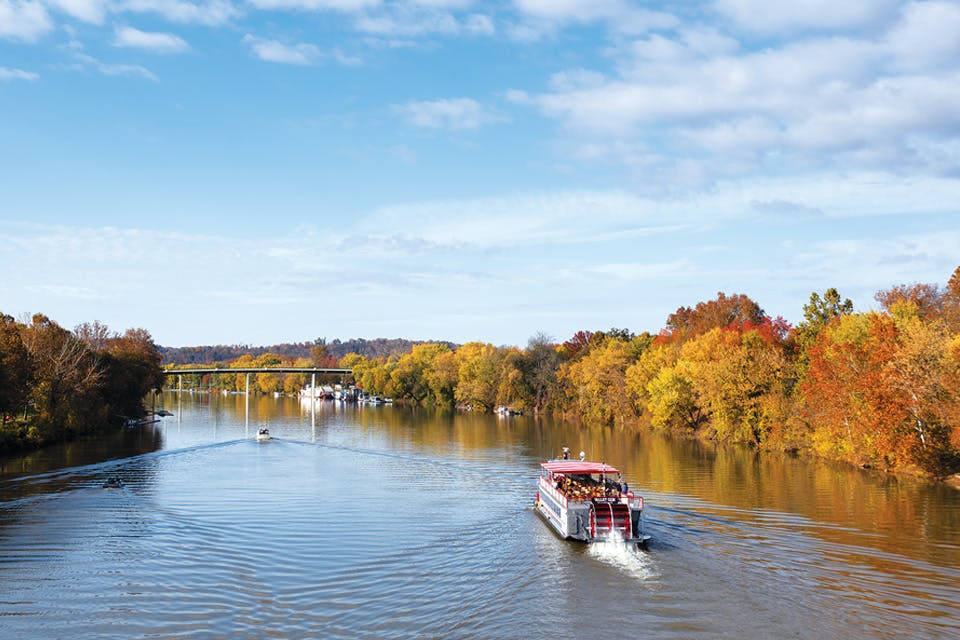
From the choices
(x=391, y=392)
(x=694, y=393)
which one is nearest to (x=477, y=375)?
(x=391, y=392)

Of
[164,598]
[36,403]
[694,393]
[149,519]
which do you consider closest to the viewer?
[164,598]

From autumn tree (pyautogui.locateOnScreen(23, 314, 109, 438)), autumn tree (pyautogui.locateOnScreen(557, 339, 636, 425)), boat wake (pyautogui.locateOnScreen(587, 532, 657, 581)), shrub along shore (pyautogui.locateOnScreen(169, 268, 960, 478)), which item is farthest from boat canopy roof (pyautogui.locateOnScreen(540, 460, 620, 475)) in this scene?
autumn tree (pyautogui.locateOnScreen(557, 339, 636, 425))

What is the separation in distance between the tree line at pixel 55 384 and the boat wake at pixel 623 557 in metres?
50.6

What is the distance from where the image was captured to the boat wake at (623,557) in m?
26.2

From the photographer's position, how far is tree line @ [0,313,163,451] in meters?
62.6

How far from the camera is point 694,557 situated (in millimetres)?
27859

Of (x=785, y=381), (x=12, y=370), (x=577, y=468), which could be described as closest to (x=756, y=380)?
(x=785, y=381)

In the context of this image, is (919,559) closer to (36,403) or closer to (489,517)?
(489,517)

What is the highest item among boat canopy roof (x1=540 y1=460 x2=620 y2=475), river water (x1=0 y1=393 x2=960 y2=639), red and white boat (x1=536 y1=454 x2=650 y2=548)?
boat canopy roof (x1=540 y1=460 x2=620 y2=475)

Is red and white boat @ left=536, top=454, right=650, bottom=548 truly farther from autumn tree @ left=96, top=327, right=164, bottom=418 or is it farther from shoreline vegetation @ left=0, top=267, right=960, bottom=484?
autumn tree @ left=96, top=327, right=164, bottom=418

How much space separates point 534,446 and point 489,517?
3825 cm

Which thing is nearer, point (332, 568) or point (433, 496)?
point (332, 568)

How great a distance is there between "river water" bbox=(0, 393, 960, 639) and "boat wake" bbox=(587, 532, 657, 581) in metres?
0.15

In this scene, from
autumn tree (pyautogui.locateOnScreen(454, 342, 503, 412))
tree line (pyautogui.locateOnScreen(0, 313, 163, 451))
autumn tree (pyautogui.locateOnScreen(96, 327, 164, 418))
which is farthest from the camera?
autumn tree (pyautogui.locateOnScreen(454, 342, 503, 412))
